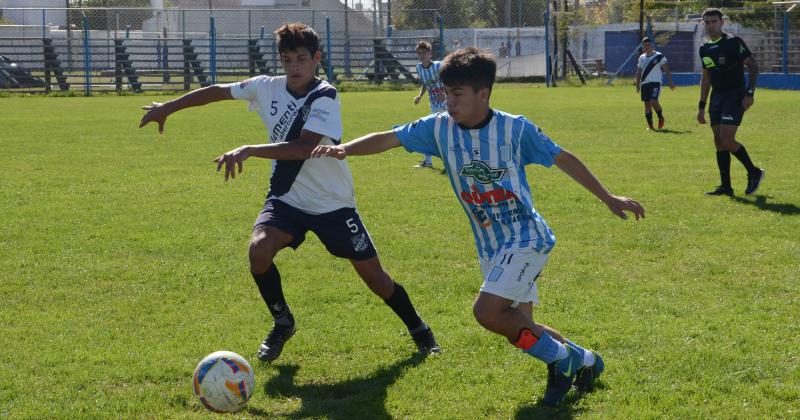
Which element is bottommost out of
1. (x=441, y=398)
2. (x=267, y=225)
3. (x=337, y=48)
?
(x=441, y=398)

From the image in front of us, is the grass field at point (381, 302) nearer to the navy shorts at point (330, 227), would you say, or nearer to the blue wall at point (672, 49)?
the navy shorts at point (330, 227)

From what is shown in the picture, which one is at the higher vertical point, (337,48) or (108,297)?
(337,48)

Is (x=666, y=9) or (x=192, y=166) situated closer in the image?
(x=192, y=166)

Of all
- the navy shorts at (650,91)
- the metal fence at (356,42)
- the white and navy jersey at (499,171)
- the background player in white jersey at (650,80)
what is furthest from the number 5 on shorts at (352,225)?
the metal fence at (356,42)

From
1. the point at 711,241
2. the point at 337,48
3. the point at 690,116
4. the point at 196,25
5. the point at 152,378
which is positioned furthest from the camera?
the point at 196,25

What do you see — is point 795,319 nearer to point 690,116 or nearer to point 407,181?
point 407,181

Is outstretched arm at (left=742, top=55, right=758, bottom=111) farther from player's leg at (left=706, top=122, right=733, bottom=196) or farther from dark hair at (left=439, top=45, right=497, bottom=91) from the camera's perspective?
dark hair at (left=439, top=45, right=497, bottom=91)

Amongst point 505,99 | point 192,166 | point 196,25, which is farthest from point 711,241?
point 196,25

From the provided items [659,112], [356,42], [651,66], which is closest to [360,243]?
[659,112]

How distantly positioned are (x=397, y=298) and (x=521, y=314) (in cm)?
107

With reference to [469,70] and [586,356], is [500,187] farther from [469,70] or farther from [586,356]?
[586,356]

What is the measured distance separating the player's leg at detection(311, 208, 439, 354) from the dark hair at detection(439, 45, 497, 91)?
1.22 metres

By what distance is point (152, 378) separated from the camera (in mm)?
4809

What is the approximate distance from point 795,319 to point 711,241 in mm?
2467
